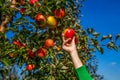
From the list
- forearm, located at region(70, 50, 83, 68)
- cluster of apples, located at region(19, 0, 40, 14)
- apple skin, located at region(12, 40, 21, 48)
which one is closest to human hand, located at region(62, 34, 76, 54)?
forearm, located at region(70, 50, 83, 68)

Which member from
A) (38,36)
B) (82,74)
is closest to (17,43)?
(38,36)

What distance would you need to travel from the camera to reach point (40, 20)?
3.95m

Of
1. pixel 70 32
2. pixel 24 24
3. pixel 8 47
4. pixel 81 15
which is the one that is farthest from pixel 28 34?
pixel 81 15

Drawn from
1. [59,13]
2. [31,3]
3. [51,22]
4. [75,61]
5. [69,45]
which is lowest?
[75,61]

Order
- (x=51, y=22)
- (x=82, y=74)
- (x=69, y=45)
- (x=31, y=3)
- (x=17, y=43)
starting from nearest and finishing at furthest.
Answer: (x=82, y=74), (x=69, y=45), (x=51, y=22), (x=31, y=3), (x=17, y=43)

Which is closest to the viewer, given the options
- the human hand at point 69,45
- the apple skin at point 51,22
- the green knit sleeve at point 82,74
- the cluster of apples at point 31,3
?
the green knit sleeve at point 82,74

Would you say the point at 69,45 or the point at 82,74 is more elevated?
the point at 69,45

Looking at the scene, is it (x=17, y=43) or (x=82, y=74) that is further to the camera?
(x=17, y=43)

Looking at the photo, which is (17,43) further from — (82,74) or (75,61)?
(82,74)

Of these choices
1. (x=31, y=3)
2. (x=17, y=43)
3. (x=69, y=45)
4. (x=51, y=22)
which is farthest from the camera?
(x=17, y=43)

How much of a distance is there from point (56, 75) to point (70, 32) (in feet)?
7.47

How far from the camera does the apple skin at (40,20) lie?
3.95 metres

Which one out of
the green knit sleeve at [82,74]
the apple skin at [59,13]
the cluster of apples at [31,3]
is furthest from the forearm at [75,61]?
the cluster of apples at [31,3]

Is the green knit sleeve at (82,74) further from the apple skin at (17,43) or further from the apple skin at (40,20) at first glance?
the apple skin at (17,43)
